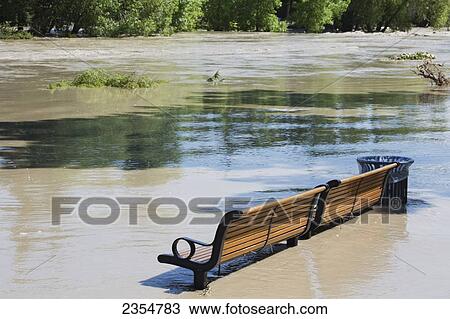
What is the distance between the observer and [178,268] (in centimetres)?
919

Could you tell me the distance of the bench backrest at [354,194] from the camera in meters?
Answer: 10.4

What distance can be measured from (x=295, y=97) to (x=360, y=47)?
39318mm

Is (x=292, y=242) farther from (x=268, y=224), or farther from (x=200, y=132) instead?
(x=200, y=132)

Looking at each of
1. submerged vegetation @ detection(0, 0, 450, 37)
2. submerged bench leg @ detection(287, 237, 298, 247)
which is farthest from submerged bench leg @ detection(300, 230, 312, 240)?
submerged vegetation @ detection(0, 0, 450, 37)

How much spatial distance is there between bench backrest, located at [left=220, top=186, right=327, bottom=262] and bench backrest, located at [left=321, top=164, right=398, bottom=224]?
49cm

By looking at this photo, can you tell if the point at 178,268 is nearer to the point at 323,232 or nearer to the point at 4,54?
the point at 323,232

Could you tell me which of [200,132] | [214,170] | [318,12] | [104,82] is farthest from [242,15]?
[214,170]

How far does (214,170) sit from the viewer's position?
15.1 metres

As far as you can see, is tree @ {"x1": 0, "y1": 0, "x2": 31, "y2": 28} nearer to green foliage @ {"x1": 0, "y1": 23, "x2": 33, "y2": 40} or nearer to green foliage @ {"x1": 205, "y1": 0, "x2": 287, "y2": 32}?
green foliage @ {"x1": 0, "y1": 23, "x2": 33, "y2": 40}

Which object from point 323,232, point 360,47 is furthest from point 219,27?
point 323,232

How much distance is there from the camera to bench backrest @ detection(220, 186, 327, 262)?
8.46 metres

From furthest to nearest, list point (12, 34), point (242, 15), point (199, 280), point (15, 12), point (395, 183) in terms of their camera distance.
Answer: point (242, 15) → point (15, 12) → point (12, 34) → point (395, 183) → point (199, 280)
